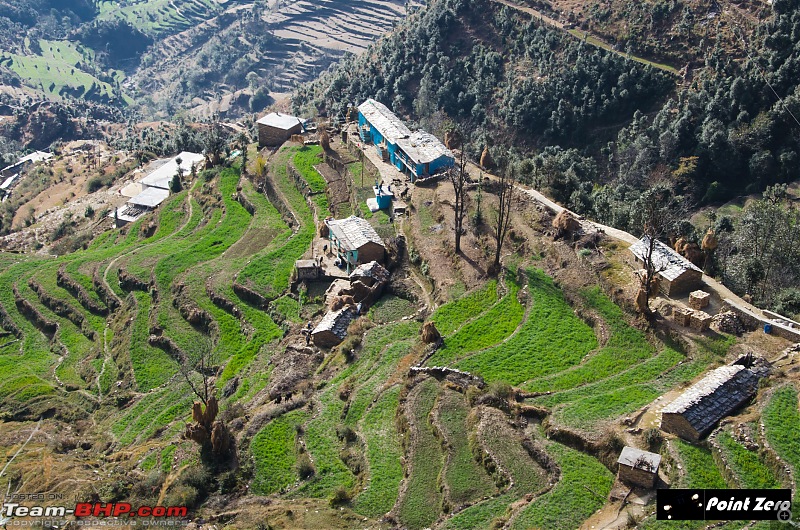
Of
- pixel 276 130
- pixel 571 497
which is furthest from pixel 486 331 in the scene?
pixel 276 130

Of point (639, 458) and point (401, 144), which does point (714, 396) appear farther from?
point (401, 144)

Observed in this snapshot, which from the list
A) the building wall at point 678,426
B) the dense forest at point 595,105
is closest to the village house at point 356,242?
the dense forest at point 595,105

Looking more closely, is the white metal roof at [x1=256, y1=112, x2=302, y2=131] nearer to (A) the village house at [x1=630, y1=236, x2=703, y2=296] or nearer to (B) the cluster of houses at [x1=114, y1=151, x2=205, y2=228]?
(B) the cluster of houses at [x1=114, y1=151, x2=205, y2=228]

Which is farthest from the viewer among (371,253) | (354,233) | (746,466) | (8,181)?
(8,181)

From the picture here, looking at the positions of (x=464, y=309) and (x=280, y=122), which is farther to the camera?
(x=280, y=122)

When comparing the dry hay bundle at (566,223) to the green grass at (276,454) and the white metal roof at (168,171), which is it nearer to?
the green grass at (276,454)
